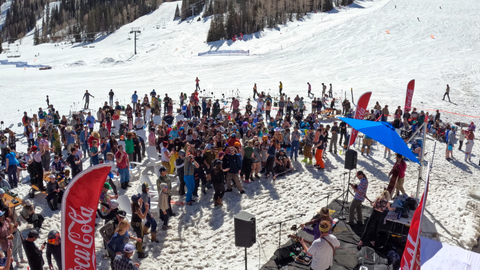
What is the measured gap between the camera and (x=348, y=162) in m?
10.1

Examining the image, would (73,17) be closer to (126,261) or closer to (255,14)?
(255,14)

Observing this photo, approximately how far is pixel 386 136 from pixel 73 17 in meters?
139

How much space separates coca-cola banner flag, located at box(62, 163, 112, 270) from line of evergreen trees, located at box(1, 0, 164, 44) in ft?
260

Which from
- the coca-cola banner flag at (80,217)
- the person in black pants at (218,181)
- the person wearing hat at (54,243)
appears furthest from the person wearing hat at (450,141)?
the person wearing hat at (54,243)

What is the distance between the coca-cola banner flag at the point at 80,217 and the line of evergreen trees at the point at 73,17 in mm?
79145

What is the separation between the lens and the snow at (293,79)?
8883 millimetres

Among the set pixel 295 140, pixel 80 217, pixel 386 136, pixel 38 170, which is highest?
pixel 386 136

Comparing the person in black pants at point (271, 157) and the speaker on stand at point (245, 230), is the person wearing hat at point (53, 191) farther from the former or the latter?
the person in black pants at point (271, 157)

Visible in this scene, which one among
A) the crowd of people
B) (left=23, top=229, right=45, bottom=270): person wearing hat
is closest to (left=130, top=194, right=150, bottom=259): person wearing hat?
the crowd of people

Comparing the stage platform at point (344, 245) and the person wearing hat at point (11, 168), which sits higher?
the person wearing hat at point (11, 168)

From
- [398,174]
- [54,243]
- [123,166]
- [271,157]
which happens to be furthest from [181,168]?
[398,174]

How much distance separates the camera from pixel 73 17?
127m

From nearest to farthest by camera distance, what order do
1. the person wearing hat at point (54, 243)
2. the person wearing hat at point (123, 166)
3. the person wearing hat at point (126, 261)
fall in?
the person wearing hat at point (126, 261), the person wearing hat at point (54, 243), the person wearing hat at point (123, 166)

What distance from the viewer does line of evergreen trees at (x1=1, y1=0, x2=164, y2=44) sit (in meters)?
87.5
